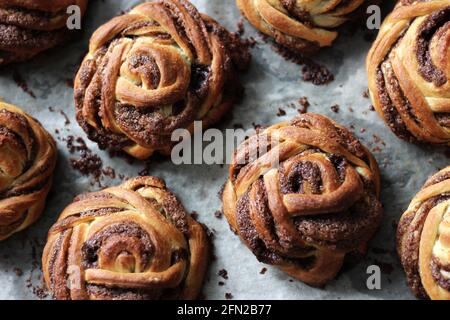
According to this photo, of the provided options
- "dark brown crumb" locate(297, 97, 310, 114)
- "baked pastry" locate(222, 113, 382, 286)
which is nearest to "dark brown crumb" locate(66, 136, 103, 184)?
"baked pastry" locate(222, 113, 382, 286)

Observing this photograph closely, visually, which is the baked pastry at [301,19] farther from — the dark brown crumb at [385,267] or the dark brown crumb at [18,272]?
the dark brown crumb at [18,272]

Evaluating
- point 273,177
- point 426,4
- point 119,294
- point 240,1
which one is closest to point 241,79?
point 240,1

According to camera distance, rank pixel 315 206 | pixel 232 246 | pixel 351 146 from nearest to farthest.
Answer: pixel 315 206 → pixel 351 146 → pixel 232 246

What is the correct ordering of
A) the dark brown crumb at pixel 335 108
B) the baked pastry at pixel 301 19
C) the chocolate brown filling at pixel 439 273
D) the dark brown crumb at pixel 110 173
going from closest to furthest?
1. the chocolate brown filling at pixel 439 273
2. the baked pastry at pixel 301 19
3. the dark brown crumb at pixel 335 108
4. the dark brown crumb at pixel 110 173

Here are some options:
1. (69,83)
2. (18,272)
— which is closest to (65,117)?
(69,83)

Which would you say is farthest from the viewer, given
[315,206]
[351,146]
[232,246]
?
[232,246]

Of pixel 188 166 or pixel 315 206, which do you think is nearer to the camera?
pixel 315 206

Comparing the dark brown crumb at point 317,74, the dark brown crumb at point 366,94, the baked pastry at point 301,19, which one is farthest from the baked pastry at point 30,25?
the dark brown crumb at point 366,94
